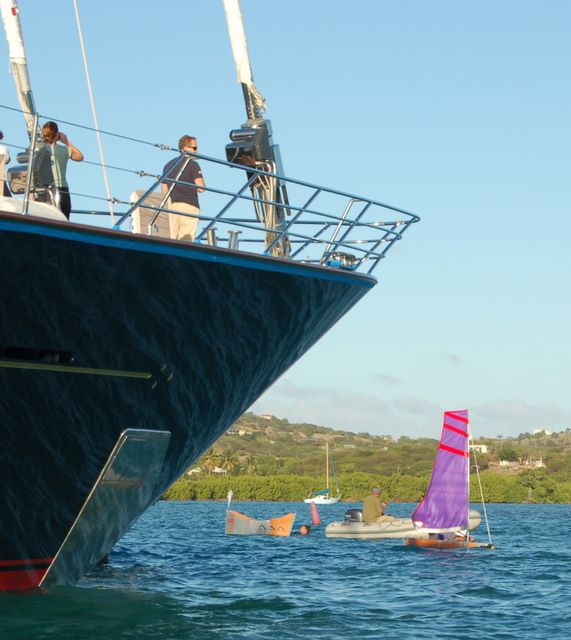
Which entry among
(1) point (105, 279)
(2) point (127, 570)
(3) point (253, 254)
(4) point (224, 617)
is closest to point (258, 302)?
(3) point (253, 254)

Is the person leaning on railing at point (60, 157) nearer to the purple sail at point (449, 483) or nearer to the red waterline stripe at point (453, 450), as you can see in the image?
the purple sail at point (449, 483)

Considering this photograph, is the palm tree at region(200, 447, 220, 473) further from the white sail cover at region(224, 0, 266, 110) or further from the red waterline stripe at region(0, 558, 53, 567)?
the red waterline stripe at region(0, 558, 53, 567)

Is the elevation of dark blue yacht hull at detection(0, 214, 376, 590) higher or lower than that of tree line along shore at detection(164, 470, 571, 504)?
lower

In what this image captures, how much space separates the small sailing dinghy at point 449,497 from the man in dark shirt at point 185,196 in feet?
68.8

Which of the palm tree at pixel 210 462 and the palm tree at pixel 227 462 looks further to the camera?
the palm tree at pixel 227 462

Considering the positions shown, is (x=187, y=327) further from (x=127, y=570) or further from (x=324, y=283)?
(x=127, y=570)

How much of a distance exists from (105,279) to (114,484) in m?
2.72

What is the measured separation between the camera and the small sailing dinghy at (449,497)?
31.7 meters

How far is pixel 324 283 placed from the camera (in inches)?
516

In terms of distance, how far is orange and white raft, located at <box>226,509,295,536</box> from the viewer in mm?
39688

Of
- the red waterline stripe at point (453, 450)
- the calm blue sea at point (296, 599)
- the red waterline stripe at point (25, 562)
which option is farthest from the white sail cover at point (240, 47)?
the red waterline stripe at point (453, 450)

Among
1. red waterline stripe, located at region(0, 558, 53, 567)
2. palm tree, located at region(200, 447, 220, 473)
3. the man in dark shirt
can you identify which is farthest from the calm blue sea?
palm tree, located at region(200, 447, 220, 473)

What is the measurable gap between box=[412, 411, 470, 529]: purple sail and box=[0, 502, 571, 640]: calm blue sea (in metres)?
4.11

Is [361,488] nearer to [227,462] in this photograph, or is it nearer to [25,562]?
[227,462]
